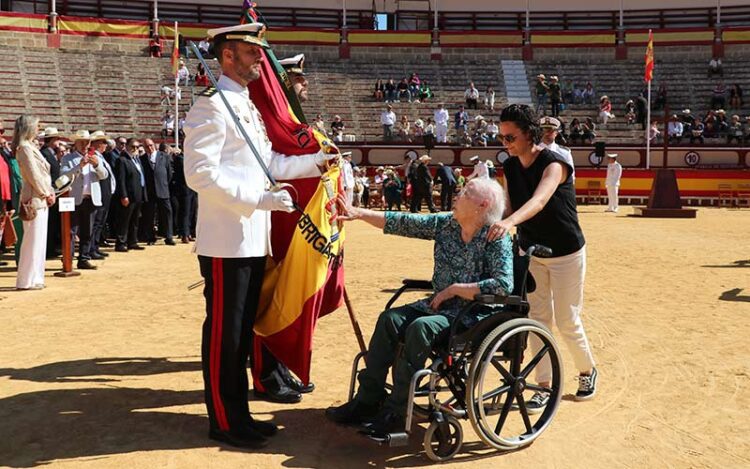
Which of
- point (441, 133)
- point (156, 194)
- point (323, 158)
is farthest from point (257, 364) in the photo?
point (441, 133)

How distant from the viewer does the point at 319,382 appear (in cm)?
522

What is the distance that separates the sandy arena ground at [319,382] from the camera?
393 centimetres

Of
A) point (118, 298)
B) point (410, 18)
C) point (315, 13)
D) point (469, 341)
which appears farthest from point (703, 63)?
point (469, 341)

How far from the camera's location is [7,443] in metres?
4.00

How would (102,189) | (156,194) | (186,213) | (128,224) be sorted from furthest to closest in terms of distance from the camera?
(186,213)
(156,194)
(128,224)
(102,189)

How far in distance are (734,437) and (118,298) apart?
613 cm

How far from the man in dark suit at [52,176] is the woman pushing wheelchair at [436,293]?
7983mm

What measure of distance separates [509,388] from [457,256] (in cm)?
73

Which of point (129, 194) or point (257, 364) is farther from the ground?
point (129, 194)

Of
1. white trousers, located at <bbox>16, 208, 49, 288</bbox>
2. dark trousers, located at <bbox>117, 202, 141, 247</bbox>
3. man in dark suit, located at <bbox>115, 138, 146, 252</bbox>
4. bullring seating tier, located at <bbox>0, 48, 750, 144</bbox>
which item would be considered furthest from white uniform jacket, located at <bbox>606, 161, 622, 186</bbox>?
white trousers, located at <bbox>16, 208, 49, 288</bbox>

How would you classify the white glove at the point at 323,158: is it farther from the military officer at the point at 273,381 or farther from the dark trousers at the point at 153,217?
the dark trousers at the point at 153,217

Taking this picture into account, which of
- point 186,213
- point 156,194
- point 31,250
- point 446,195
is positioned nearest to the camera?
point 31,250

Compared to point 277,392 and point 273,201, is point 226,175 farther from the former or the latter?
point 277,392

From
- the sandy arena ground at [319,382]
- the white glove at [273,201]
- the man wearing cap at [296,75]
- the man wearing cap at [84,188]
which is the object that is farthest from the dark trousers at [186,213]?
the white glove at [273,201]
